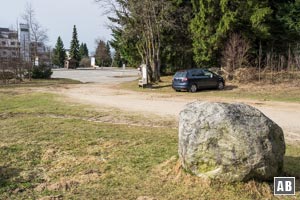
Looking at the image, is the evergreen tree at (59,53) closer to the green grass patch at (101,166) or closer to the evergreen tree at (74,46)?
the evergreen tree at (74,46)

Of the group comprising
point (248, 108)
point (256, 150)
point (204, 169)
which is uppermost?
point (248, 108)

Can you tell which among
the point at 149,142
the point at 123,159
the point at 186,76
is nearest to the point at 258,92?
the point at 186,76

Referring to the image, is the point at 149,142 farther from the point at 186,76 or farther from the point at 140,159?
the point at 186,76

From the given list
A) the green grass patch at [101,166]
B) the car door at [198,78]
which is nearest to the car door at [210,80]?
the car door at [198,78]

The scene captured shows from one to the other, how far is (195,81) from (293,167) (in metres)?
16.0

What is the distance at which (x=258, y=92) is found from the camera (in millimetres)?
19625

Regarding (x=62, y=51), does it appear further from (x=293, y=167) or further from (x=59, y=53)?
(x=293, y=167)

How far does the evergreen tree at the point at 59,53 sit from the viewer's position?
85.2 meters

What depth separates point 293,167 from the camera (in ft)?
17.7

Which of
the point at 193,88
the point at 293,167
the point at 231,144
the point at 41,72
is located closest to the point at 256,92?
the point at 193,88

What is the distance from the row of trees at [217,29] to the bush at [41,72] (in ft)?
39.1

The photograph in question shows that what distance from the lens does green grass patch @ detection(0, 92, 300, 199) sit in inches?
176

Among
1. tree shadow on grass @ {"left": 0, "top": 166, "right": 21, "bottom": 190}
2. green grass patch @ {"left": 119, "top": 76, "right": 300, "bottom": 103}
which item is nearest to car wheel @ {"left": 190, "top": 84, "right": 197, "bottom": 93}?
green grass patch @ {"left": 119, "top": 76, "right": 300, "bottom": 103}

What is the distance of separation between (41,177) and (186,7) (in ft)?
88.7
